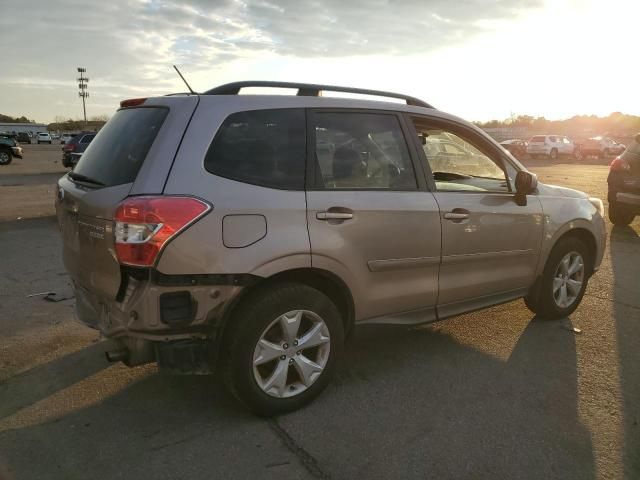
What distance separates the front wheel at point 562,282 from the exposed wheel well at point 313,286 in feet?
6.87

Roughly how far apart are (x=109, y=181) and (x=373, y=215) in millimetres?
1532

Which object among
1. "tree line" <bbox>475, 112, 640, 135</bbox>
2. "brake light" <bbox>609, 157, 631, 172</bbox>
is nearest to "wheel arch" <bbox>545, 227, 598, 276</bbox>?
"brake light" <bbox>609, 157, 631, 172</bbox>

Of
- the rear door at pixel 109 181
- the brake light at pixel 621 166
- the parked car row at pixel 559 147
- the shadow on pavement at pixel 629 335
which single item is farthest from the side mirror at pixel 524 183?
the parked car row at pixel 559 147

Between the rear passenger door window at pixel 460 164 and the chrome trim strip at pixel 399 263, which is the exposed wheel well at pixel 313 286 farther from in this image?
the rear passenger door window at pixel 460 164

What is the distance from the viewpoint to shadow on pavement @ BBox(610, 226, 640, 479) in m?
2.92

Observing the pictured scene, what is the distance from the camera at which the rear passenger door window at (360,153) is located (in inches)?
129

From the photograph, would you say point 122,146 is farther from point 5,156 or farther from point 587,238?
point 5,156

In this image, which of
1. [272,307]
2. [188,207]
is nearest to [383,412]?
[272,307]

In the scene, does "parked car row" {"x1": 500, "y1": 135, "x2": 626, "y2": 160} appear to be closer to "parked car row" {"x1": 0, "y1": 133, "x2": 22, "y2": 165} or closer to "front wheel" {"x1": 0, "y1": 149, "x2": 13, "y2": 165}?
"parked car row" {"x1": 0, "y1": 133, "x2": 22, "y2": 165}

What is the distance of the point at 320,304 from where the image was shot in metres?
3.16

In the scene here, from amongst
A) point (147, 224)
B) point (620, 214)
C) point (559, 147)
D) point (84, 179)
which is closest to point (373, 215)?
point (147, 224)

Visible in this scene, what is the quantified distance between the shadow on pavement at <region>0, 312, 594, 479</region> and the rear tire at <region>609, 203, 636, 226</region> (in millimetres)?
6898

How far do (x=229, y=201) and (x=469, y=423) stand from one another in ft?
6.05

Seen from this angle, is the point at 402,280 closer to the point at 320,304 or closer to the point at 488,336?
the point at 320,304
